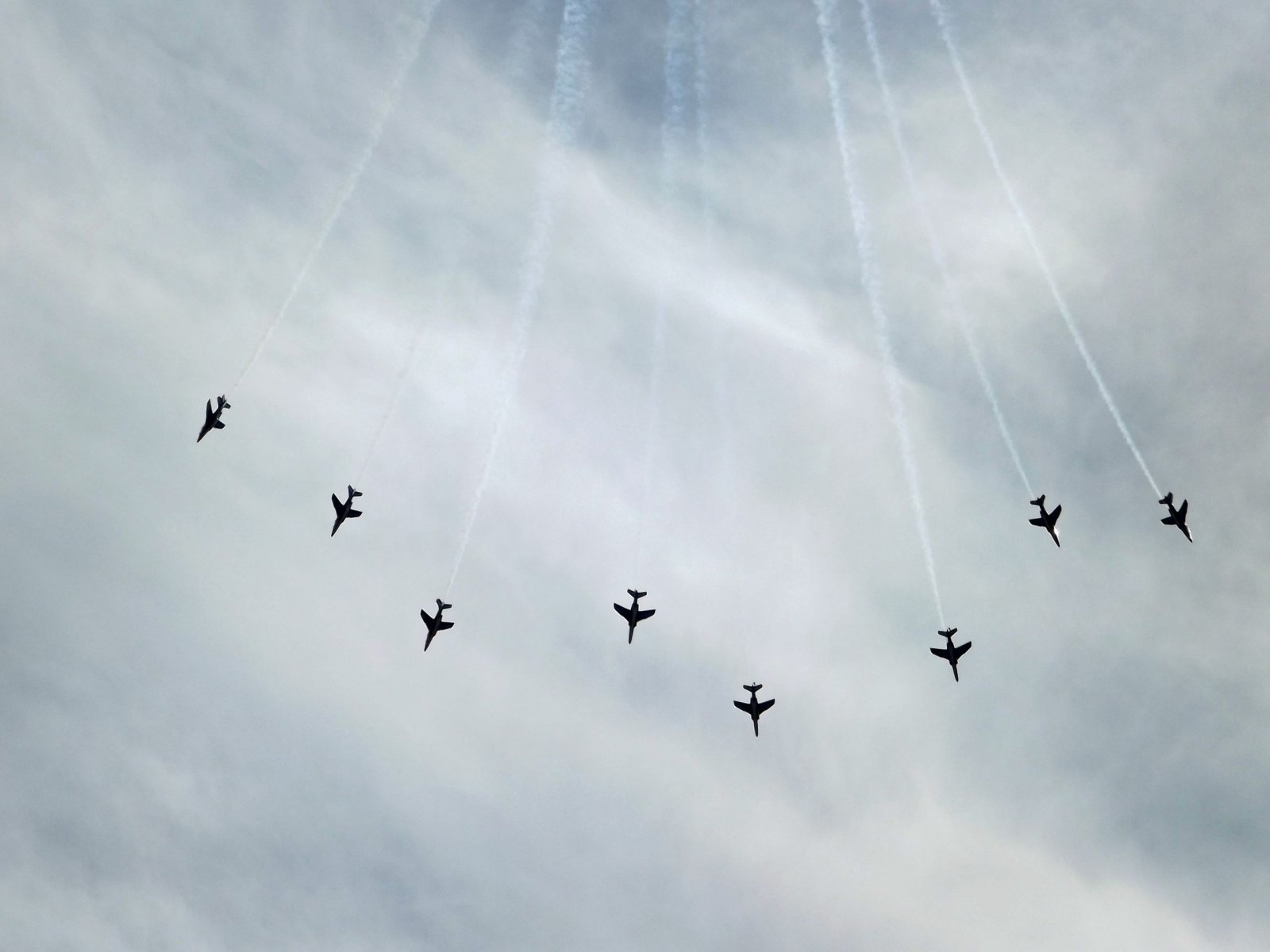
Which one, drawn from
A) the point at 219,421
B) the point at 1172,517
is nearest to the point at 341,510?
the point at 219,421

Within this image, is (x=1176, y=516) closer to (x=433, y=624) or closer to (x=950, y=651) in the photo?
(x=950, y=651)

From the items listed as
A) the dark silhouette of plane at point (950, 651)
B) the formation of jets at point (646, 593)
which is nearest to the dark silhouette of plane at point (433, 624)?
the formation of jets at point (646, 593)

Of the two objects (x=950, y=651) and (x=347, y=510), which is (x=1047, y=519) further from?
(x=347, y=510)

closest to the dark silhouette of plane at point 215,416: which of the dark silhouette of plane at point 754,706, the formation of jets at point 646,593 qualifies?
the formation of jets at point 646,593

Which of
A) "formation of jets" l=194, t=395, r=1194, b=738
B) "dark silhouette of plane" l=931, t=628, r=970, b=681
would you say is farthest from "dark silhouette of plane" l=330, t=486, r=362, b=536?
"dark silhouette of plane" l=931, t=628, r=970, b=681

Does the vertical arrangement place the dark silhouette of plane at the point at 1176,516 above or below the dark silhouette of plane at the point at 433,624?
above

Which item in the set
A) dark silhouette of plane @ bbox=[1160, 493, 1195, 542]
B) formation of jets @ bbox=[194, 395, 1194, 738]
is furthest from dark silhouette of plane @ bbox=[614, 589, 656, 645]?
dark silhouette of plane @ bbox=[1160, 493, 1195, 542]

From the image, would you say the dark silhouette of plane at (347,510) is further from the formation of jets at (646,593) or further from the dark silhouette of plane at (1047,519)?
the dark silhouette of plane at (1047,519)

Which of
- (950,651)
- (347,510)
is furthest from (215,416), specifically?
(950,651)

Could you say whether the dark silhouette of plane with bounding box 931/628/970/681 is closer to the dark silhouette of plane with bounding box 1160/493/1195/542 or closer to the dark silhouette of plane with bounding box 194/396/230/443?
the dark silhouette of plane with bounding box 1160/493/1195/542

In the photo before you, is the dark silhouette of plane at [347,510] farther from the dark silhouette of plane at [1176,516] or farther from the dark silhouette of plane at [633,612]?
the dark silhouette of plane at [1176,516]

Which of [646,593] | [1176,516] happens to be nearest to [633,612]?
[646,593]

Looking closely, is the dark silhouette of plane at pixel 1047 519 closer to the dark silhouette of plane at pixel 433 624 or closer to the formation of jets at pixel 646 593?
the formation of jets at pixel 646 593

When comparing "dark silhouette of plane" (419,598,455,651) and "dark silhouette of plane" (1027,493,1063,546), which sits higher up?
"dark silhouette of plane" (1027,493,1063,546)
